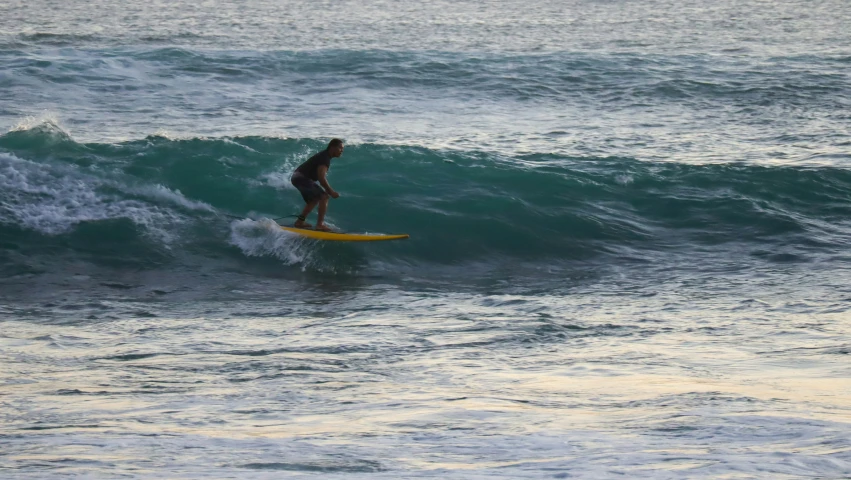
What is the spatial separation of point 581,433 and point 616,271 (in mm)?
5962

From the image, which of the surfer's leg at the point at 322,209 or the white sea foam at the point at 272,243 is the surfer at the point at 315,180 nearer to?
the surfer's leg at the point at 322,209

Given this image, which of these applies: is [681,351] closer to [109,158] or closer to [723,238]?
[723,238]

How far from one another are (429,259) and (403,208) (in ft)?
6.93

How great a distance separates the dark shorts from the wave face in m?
0.61

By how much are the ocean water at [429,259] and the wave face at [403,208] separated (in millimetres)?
59

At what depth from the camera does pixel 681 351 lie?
28.3ft

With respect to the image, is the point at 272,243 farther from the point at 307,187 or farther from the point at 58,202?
the point at 58,202

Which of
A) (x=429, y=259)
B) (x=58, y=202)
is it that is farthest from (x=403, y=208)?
(x=58, y=202)

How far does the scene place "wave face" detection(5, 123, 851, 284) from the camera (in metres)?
12.6

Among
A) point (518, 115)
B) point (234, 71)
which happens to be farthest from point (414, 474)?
point (234, 71)

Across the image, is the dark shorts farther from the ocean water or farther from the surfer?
the ocean water

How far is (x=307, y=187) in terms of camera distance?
12.4 m

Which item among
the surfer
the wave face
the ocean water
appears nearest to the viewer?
the ocean water

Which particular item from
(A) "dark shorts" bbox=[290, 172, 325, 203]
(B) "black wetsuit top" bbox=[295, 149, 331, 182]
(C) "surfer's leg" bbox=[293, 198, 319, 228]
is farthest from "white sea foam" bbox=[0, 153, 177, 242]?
(B) "black wetsuit top" bbox=[295, 149, 331, 182]
